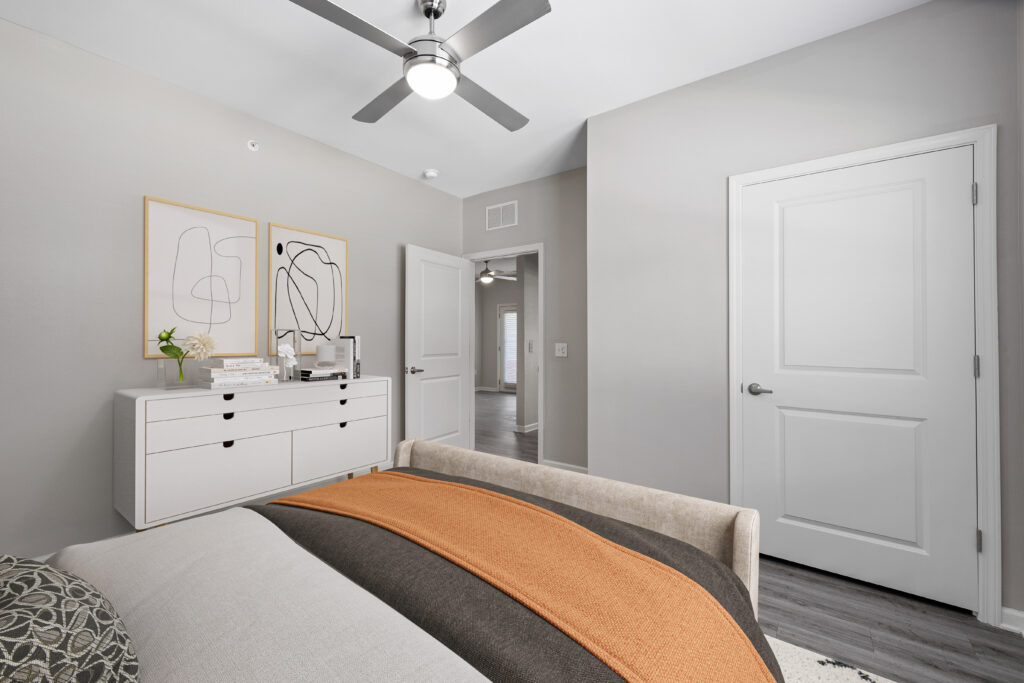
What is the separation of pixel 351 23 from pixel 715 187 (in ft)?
6.47

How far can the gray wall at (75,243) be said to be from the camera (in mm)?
2029

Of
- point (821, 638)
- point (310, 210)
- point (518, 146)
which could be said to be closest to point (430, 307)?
point (310, 210)

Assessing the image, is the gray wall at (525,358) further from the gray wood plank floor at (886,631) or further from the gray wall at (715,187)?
the gray wood plank floor at (886,631)

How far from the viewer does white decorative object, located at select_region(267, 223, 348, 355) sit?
9.80 feet

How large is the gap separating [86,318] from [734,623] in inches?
→ 121

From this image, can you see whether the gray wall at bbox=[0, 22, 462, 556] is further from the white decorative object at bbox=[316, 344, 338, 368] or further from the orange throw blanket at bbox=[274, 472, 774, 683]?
the orange throw blanket at bbox=[274, 472, 774, 683]

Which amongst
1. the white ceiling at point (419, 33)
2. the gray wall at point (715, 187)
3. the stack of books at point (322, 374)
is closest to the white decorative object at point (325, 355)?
the stack of books at point (322, 374)

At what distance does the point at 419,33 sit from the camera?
208cm

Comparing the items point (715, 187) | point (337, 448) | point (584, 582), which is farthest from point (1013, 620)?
point (337, 448)

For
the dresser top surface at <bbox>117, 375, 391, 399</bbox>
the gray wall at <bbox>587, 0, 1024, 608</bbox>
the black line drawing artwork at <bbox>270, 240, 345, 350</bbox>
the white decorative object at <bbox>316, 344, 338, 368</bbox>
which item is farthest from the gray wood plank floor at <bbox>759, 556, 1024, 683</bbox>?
the black line drawing artwork at <bbox>270, 240, 345, 350</bbox>

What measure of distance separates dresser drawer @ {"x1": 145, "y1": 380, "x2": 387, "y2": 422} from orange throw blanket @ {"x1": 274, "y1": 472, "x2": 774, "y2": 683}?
133 cm

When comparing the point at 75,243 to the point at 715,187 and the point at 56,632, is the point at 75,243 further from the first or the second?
the point at 715,187

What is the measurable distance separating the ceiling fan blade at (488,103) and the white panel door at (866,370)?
52.5 inches

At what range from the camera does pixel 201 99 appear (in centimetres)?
262
